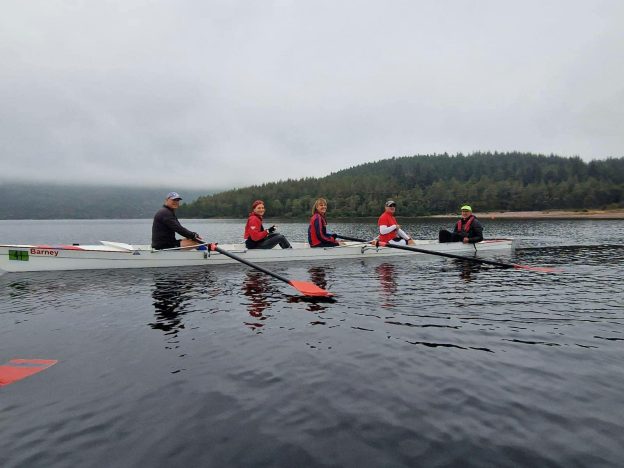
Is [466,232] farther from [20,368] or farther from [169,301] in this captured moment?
[20,368]

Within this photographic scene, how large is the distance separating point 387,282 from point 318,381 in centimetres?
880

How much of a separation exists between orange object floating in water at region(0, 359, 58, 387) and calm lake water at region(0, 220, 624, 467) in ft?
0.75

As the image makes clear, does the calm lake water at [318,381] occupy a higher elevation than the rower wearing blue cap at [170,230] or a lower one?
lower

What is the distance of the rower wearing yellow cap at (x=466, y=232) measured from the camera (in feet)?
69.6

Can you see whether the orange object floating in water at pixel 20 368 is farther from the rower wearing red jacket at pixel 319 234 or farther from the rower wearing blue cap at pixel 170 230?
the rower wearing red jacket at pixel 319 234

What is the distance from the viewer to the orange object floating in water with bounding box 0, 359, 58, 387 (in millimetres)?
6141

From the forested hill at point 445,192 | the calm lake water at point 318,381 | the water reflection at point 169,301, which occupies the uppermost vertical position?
the forested hill at point 445,192

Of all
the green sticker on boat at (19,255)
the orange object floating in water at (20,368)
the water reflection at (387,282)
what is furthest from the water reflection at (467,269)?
the green sticker on boat at (19,255)

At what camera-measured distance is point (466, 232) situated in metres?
21.6

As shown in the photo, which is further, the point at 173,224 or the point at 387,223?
the point at 387,223

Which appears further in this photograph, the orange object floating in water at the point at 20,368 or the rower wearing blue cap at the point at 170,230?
the rower wearing blue cap at the point at 170,230

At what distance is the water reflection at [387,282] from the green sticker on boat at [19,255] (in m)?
15.3

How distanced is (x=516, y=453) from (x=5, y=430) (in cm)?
624

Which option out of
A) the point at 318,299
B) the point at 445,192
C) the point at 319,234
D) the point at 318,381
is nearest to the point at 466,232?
the point at 319,234
